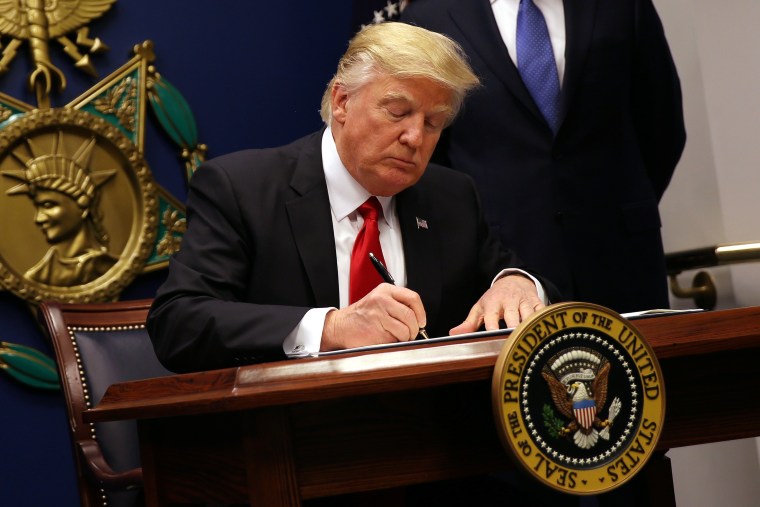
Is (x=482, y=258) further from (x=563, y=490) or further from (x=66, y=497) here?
(x=66, y=497)

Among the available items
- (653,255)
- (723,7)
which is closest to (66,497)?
(653,255)

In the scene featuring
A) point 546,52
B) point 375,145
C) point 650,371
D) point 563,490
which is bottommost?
point 563,490

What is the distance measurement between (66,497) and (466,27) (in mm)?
1988

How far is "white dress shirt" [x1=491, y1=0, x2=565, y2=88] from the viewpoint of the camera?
2.99 metres

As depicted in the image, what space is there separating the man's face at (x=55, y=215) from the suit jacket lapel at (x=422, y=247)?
1.50m

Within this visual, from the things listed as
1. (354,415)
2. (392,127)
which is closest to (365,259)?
(392,127)

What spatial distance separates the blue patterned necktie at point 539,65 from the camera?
2945mm

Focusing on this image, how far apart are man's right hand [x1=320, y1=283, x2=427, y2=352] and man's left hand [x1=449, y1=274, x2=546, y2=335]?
223 millimetres

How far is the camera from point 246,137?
3.91 metres

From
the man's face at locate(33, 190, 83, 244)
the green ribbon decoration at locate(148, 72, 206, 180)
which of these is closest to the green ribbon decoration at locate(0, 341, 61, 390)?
the man's face at locate(33, 190, 83, 244)

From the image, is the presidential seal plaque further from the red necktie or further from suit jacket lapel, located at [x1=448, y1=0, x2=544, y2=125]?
suit jacket lapel, located at [x1=448, y1=0, x2=544, y2=125]

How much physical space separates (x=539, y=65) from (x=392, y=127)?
0.92 meters

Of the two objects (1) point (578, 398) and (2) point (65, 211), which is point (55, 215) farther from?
(1) point (578, 398)

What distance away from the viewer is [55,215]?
3459 millimetres
